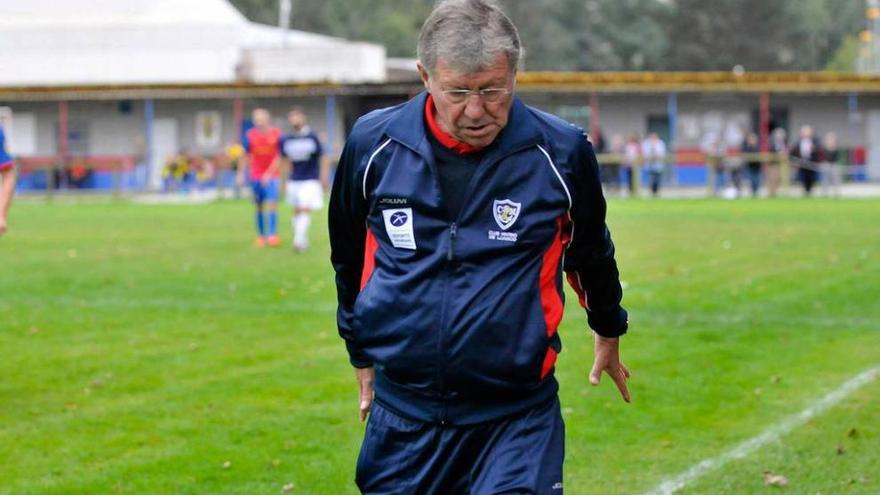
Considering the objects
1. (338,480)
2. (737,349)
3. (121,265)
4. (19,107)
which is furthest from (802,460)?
(19,107)

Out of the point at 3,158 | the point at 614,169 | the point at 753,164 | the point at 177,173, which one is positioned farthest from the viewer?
the point at 177,173

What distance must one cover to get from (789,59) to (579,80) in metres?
61.7

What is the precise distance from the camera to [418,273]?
14.5 feet

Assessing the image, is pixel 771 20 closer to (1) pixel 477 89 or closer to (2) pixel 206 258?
(2) pixel 206 258

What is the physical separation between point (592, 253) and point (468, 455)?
2.40 ft

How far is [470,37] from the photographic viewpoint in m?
4.23

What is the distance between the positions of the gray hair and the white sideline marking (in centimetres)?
373

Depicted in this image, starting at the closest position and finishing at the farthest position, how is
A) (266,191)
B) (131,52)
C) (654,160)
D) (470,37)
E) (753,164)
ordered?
(470,37), (266,191), (753,164), (654,160), (131,52)

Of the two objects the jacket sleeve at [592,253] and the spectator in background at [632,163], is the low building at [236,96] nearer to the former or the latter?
the spectator in background at [632,163]

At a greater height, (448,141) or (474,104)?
(474,104)

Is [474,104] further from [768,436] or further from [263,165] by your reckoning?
[263,165]

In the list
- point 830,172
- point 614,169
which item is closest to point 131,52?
point 614,169

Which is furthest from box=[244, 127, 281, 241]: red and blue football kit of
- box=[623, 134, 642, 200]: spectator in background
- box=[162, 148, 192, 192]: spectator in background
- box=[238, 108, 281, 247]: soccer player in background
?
box=[162, 148, 192, 192]: spectator in background

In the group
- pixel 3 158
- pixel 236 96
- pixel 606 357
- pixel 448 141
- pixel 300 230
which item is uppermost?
pixel 448 141
